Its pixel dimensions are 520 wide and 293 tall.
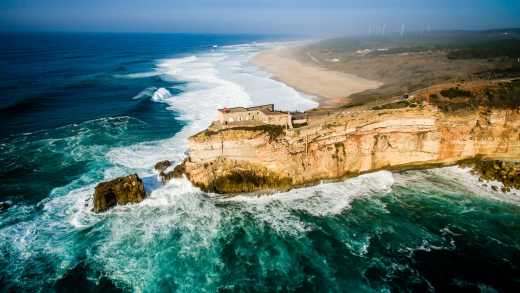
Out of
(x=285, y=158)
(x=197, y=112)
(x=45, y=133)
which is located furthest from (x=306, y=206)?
(x=45, y=133)

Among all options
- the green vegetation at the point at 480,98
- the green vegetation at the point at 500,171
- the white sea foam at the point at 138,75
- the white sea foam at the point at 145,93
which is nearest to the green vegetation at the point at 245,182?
the green vegetation at the point at 480,98

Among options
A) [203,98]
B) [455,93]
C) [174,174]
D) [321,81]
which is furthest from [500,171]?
[203,98]

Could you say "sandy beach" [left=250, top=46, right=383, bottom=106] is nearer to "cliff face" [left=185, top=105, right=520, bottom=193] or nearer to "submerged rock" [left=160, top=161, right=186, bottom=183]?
"cliff face" [left=185, top=105, right=520, bottom=193]

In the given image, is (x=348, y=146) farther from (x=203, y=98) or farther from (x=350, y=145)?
(x=203, y=98)

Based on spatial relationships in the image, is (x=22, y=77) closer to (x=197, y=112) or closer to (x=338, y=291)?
(x=197, y=112)

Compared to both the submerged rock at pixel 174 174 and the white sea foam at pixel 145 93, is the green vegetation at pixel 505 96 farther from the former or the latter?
the white sea foam at pixel 145 93

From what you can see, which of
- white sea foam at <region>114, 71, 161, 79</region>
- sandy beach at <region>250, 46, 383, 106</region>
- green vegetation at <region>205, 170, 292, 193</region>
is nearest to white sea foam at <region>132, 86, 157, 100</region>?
white sea foam at <region>114, 71, 161, 79</region>
